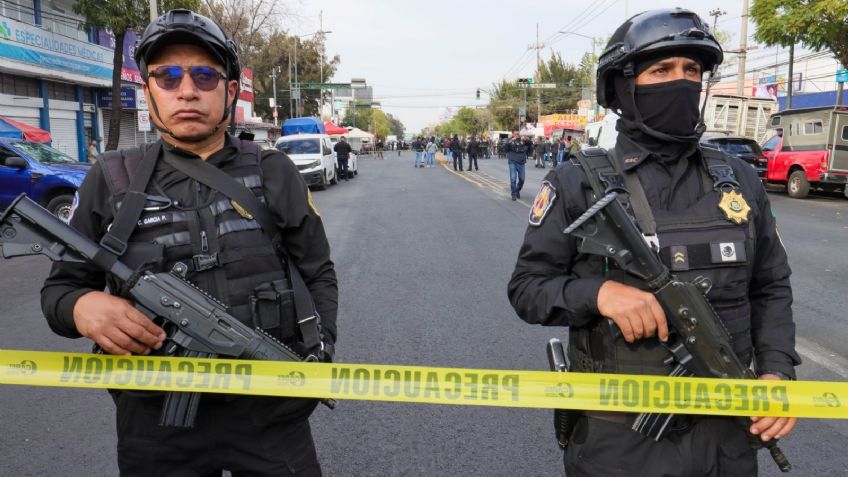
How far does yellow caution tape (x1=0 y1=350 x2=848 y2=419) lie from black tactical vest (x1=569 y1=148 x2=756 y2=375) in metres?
0.07

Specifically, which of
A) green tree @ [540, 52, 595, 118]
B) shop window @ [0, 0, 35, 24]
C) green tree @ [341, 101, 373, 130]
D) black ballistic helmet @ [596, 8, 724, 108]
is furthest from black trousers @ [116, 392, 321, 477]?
green tree @ [341, 101, 373, 130]

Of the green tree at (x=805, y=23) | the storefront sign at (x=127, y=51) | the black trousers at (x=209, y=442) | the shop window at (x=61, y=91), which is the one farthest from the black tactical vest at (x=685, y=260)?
the storefront sign at (x=127, y=51)

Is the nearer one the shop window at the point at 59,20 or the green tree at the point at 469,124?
the shop window at the point at 59,20

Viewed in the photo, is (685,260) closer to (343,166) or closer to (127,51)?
(343,166)

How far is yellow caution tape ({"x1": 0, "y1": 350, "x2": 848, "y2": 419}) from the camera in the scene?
1.76m

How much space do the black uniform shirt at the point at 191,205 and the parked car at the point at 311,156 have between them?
17.6m

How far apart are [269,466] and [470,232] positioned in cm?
909

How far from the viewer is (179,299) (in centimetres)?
179

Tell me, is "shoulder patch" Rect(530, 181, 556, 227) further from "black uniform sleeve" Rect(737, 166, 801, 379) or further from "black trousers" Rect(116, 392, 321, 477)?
"black trousers" Rect(116, 392, 321, 477)

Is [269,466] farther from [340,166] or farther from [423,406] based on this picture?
[340,166]

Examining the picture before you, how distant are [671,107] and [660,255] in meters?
0.48

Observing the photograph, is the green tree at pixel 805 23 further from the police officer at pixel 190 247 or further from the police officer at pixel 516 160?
the police officer at pixel 190 247

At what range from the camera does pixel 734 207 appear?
1850mm

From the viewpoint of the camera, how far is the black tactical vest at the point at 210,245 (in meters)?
1.87
